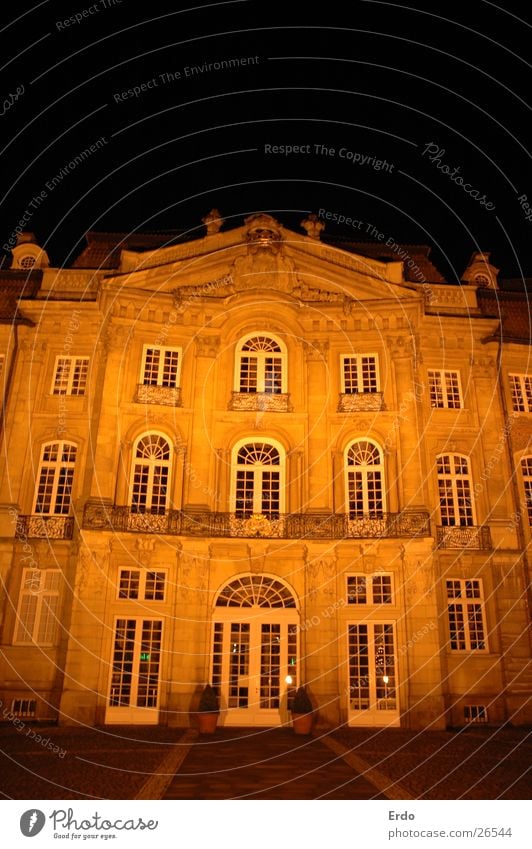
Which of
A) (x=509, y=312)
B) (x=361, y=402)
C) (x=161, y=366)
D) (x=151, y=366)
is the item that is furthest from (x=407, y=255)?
(x=151, y=366)

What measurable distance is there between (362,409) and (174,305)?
8.91m

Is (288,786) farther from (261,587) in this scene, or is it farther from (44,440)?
(44,440)

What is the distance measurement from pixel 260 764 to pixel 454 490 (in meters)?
14.6

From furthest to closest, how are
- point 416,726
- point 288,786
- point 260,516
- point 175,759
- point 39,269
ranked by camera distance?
point 39,269, point 260,516, point 416,726, point 175,759, point 288,786

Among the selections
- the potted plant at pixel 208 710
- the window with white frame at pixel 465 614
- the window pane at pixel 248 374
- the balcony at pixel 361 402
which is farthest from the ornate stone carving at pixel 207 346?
the window with white frame at pixel 465 614

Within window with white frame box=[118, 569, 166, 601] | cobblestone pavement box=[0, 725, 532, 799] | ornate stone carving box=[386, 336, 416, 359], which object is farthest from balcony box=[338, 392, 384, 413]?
cobblestone pavement box=[0, 725, 532, 799]

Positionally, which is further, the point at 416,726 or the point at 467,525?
the point at 467,525

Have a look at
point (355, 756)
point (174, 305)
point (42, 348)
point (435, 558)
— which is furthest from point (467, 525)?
point (42, 348)

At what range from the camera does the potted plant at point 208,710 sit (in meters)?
21.1

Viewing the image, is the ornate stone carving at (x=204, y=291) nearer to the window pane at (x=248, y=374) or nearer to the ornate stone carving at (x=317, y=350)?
the window pane at (x=248, y=374)

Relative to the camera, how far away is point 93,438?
2612 centimetres

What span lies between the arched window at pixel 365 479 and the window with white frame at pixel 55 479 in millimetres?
10891

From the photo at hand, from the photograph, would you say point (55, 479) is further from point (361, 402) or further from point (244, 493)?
point (361, 402)

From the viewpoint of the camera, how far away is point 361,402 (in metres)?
27.3
